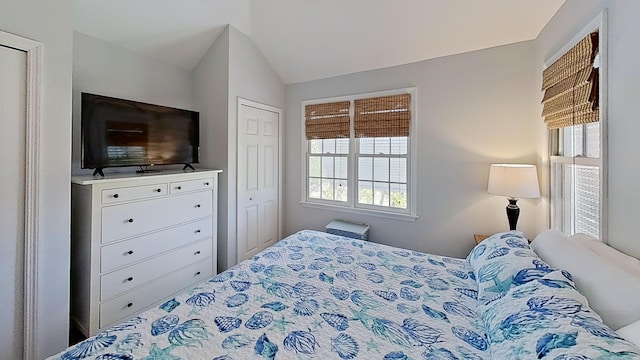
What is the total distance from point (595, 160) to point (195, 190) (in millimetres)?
3090

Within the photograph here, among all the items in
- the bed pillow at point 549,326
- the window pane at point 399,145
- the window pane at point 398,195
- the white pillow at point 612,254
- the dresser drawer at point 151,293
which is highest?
the window pane at point 399,145

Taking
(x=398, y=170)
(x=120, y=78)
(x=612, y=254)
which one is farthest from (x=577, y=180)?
(x=120, y=78)

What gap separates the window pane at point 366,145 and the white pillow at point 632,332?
8.84 ft

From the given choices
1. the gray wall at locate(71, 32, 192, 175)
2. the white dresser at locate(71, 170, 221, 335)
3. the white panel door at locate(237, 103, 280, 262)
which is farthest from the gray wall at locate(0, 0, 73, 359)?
the white panel door at locate(237, 103, 280, 262)

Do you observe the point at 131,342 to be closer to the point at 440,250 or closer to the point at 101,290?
the point at 101,290

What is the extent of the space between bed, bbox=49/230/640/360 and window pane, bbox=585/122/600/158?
717mm

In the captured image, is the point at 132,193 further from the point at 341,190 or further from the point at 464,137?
the point at 464,137

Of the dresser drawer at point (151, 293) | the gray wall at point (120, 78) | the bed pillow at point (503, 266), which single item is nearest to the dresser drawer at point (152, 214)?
the dresser drawer at point (151, 293)

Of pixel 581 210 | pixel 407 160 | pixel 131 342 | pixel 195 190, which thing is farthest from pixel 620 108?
pixel 195 190

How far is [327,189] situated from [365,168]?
613 millimetres

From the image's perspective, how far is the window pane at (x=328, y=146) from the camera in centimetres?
364

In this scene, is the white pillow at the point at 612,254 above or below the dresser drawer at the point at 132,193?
below

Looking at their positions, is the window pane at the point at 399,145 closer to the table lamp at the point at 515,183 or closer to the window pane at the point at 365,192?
the window pane at the point at 365,192

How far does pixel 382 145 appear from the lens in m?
3.32
